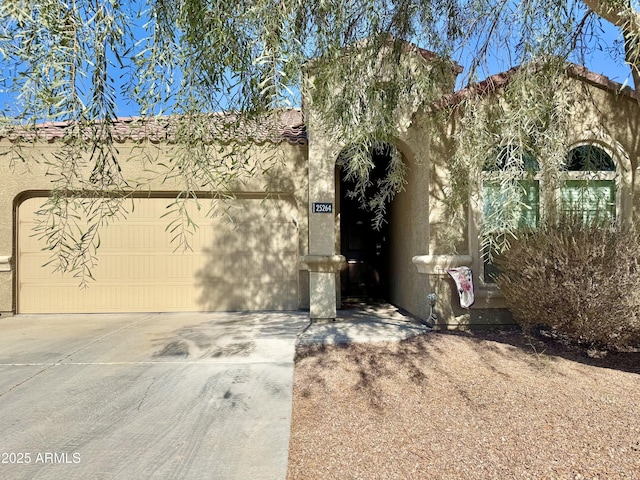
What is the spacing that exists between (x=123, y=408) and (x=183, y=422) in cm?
67

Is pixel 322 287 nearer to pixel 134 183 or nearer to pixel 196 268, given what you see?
pixel 196 268

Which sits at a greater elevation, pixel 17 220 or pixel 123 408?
pixel 17 220

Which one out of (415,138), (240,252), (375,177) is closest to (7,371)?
→ (240,252)

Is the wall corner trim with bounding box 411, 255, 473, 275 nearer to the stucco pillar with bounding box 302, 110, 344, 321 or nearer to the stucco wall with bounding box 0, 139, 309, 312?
the stucco pillar with bounding box 302, 110, 344, 321

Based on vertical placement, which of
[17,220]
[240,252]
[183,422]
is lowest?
[183,422]

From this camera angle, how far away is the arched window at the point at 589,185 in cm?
521

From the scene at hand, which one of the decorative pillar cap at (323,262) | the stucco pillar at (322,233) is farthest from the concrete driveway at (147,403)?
the decorative pillar cap at (323,262)

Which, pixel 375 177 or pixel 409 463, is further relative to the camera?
pixel 375 177

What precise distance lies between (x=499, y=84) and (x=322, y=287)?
3.92m

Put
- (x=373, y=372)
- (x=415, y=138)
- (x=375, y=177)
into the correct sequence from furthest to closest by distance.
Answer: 1. (x=375, y=177)
2. (x=415, y=138)
3. (x=373, y=372)

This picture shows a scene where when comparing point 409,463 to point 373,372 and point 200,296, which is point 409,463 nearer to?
point 373,372

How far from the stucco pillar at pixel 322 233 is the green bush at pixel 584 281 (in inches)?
111

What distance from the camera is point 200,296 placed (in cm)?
795

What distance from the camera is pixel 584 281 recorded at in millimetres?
4551
